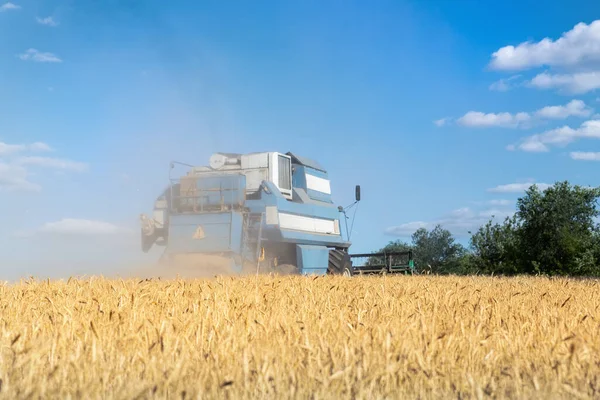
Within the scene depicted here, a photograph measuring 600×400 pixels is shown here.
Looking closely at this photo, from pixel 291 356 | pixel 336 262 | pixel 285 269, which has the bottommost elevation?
pixel 291 356

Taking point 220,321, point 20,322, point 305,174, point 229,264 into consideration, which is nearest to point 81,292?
point 20,322

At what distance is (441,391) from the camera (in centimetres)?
367

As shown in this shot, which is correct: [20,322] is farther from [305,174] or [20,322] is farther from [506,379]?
[305,174]

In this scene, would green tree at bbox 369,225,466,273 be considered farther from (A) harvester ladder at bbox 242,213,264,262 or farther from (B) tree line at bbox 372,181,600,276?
(A) harvester ladder at bbox 242,213,264,262

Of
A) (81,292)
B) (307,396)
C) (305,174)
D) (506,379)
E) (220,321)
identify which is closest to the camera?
(307,396)

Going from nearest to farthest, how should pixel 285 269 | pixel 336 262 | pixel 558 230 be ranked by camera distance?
pixel 285 269 → pixel 336 262 → pixel 558 230

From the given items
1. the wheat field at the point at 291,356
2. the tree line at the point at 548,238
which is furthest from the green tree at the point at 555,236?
the wheat field at the point at 291,356

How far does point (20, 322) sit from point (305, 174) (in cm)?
1643

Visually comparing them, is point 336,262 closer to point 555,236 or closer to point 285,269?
point 285,269

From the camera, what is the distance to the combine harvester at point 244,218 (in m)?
18.0

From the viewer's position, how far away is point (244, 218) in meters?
18.4

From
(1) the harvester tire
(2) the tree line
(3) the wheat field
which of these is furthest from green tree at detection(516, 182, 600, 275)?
(3) the wheat field

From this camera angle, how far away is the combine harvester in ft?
59.0

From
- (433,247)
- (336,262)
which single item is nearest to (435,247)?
(433,247)
